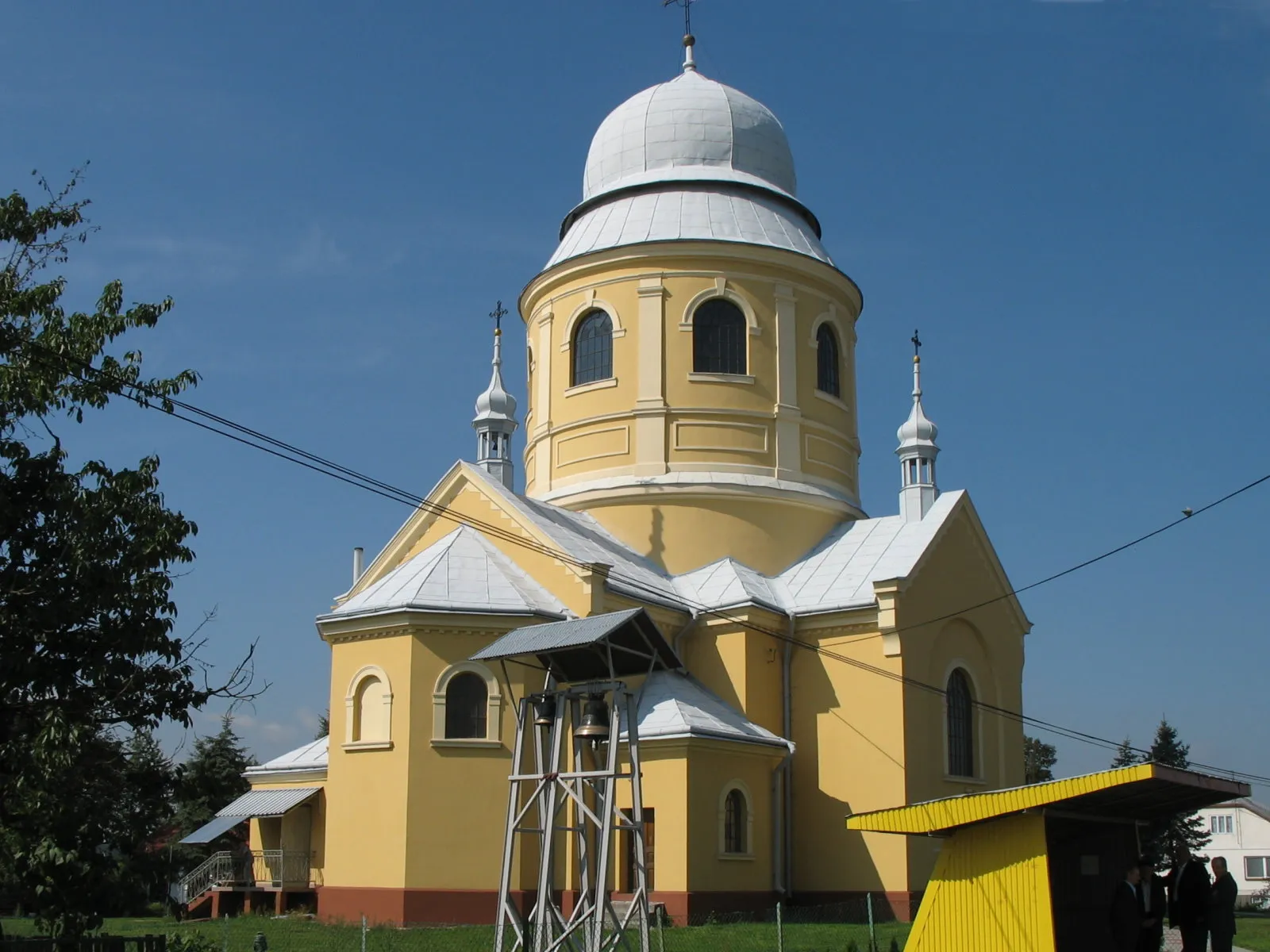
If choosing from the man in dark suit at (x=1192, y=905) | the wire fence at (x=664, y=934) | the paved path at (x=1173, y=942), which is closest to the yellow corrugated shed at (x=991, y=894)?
the wire fence at (x=664, y=934)

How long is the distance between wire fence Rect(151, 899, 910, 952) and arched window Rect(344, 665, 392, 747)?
2899 millimetres

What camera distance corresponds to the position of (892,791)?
2395 cm

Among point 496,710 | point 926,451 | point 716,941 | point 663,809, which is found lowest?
point 716,941

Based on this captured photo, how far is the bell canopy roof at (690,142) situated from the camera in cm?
3031

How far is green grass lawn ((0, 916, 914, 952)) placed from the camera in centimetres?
1762

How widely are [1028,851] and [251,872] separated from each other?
17.2 metres

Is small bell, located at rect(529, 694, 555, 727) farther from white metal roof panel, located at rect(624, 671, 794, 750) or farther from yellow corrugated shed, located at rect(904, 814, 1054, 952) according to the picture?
white metal roof panel, located at rect(624, 671, 794, 750)

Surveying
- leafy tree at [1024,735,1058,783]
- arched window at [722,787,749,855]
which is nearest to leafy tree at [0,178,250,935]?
arched window at [722,787,749,855]

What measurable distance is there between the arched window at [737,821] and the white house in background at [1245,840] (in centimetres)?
3921

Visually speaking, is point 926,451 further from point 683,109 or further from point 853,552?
point 683,109

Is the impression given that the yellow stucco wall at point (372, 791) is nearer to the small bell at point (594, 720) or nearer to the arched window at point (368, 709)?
the arched window at point (368, 709)

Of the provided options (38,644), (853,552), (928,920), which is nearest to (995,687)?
(853,552)

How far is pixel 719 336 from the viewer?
93.0 ft

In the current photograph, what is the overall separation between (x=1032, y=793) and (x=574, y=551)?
39.1 ft
